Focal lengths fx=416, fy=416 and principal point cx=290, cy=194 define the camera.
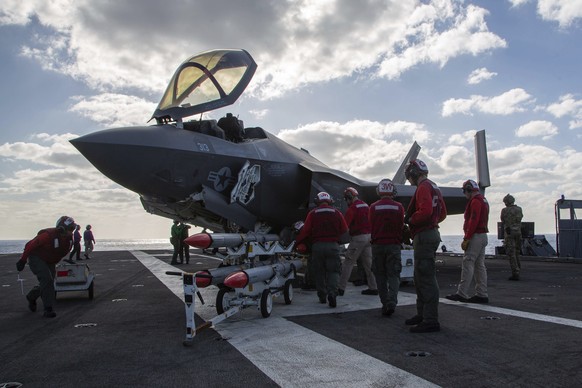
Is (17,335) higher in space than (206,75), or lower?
lower

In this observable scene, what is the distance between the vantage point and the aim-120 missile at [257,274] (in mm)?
5206

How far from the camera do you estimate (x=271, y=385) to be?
3.09 m

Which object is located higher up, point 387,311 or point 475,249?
point 475,249

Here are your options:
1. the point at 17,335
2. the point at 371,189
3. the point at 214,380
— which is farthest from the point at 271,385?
the point at 371,189

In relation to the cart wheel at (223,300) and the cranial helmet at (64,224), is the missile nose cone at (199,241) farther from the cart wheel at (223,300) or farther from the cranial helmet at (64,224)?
the cranial helmet at (64,224)

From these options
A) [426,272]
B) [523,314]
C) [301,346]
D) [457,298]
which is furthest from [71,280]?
[523,314]

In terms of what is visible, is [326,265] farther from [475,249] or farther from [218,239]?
[475,249]

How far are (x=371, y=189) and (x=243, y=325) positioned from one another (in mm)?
6746

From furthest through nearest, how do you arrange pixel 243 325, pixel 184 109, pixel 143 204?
pixel 143 204 → pixel 184 109 → pixel 243 325

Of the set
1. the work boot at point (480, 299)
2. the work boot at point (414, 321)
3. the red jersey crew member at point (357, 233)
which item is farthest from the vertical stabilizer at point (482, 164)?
the work boot at point (414, 321)

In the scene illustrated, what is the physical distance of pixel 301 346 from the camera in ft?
13.9

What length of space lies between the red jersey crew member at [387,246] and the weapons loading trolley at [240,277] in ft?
5.29

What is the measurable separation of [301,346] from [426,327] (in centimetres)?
159

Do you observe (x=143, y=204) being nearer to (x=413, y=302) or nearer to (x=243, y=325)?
(x=243, y=325)
